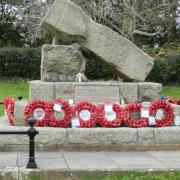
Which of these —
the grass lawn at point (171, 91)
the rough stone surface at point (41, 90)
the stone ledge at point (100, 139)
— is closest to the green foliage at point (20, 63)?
the grass lawn at point (171, 91)

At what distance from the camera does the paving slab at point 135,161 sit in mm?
7441

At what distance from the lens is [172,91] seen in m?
21.8

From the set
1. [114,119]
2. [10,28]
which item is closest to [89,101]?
[114,119]

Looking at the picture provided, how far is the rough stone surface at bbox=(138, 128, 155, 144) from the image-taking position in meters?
9.03

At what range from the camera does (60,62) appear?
1027cm

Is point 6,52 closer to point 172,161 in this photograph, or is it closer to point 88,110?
point 88,110

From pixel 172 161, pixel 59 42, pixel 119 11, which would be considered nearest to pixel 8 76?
pixel 119 11

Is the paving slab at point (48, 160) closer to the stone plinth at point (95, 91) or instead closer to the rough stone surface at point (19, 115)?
the rough stone surface at point (19, 115)

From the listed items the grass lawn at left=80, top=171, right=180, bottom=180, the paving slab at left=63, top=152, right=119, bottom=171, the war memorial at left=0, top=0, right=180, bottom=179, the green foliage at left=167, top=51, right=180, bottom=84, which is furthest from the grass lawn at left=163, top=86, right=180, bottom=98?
the grass lawn at left=80, top=171, right=180, bottom=180

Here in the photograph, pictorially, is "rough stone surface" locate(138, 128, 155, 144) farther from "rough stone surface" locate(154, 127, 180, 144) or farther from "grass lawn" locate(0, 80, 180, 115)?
"grass lawn" locate(0, 80, 180, 115)

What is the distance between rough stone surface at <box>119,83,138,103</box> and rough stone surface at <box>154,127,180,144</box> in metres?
1.32

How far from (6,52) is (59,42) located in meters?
14.2

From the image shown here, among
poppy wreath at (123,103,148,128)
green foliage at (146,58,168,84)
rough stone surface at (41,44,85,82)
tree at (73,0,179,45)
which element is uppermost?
tree at (73,0,179,45)

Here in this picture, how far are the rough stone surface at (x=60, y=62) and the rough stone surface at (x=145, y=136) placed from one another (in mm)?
2044
